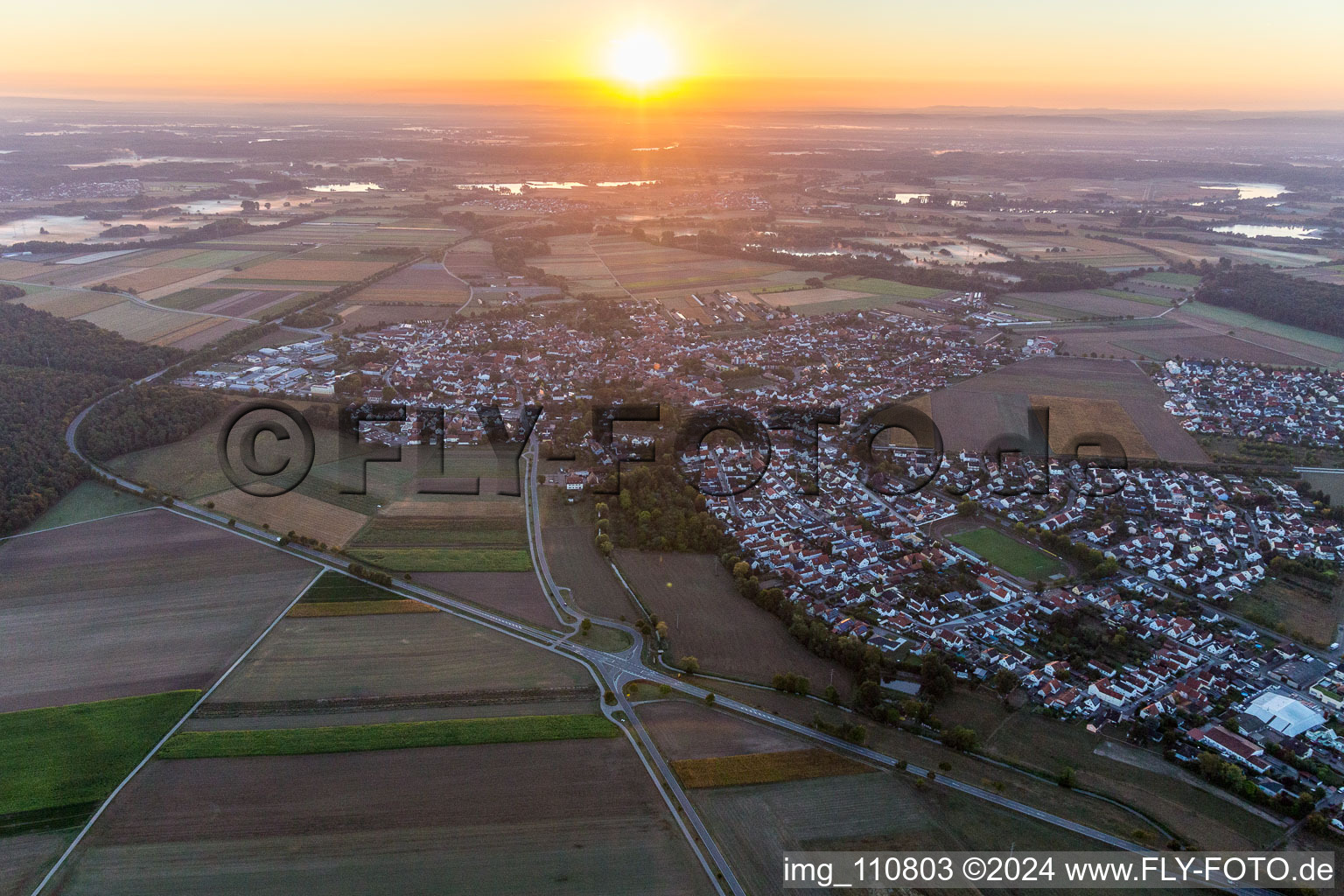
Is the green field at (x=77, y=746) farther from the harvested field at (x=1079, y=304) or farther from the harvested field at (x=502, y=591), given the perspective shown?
the harvested field at (x=1079, y=304)

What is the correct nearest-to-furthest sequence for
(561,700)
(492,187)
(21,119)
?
(561,700) < (492,187) < (21,119)

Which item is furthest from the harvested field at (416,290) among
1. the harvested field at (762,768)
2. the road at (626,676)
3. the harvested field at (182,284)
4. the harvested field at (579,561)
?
the harvested field at (762,768)

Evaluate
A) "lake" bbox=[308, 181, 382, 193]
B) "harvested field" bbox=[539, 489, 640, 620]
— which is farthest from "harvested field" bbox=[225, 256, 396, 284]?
"lake" bbox=[308, 181, 382, 193]

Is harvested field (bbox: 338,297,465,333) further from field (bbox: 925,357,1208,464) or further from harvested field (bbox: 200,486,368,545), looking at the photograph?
field (bbox: 925,357,1208,464)

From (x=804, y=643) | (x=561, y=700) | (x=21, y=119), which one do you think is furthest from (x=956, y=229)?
(x=21, y=119)

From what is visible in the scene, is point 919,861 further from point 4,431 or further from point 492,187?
point 492,187

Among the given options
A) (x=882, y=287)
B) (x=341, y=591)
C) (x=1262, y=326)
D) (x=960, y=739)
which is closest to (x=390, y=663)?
(x=341, y=591)

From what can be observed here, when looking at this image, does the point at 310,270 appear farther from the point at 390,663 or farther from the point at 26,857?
the point at 26,857
